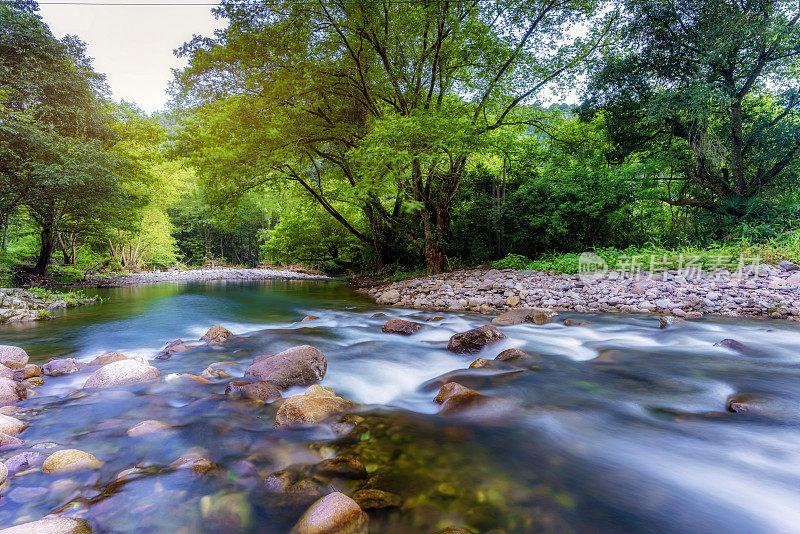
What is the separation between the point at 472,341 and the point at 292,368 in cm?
234

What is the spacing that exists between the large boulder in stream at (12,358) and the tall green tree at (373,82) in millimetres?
6927

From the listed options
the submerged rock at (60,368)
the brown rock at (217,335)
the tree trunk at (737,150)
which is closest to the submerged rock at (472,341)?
the brown rock at (217,335)

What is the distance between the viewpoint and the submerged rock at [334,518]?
4.67 feet

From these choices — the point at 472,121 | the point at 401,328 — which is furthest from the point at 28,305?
the point at 472,121

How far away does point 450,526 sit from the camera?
1497 millimetres

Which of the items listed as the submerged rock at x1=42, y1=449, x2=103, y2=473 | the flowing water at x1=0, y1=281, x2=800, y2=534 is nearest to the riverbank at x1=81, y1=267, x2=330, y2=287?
the flowing water at x1=0, y1=281, x2=800, y2=534

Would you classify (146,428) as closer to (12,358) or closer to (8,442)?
(8,442)

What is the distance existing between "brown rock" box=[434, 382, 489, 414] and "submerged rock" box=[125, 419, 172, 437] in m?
2.02

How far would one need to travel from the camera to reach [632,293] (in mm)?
7715

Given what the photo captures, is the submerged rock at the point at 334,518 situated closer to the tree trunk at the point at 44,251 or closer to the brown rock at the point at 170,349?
the brown rock at the point at 170,349

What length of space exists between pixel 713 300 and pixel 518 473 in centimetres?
750

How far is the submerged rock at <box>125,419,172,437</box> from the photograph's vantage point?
2.26 m

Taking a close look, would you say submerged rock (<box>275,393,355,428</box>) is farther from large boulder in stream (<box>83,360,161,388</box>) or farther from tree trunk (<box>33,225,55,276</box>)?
tree trunk (<box>33,225,55,276</box>)

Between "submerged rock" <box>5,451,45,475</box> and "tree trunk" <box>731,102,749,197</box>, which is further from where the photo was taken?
"tree trunk" <box>731,102,749,197</box>
